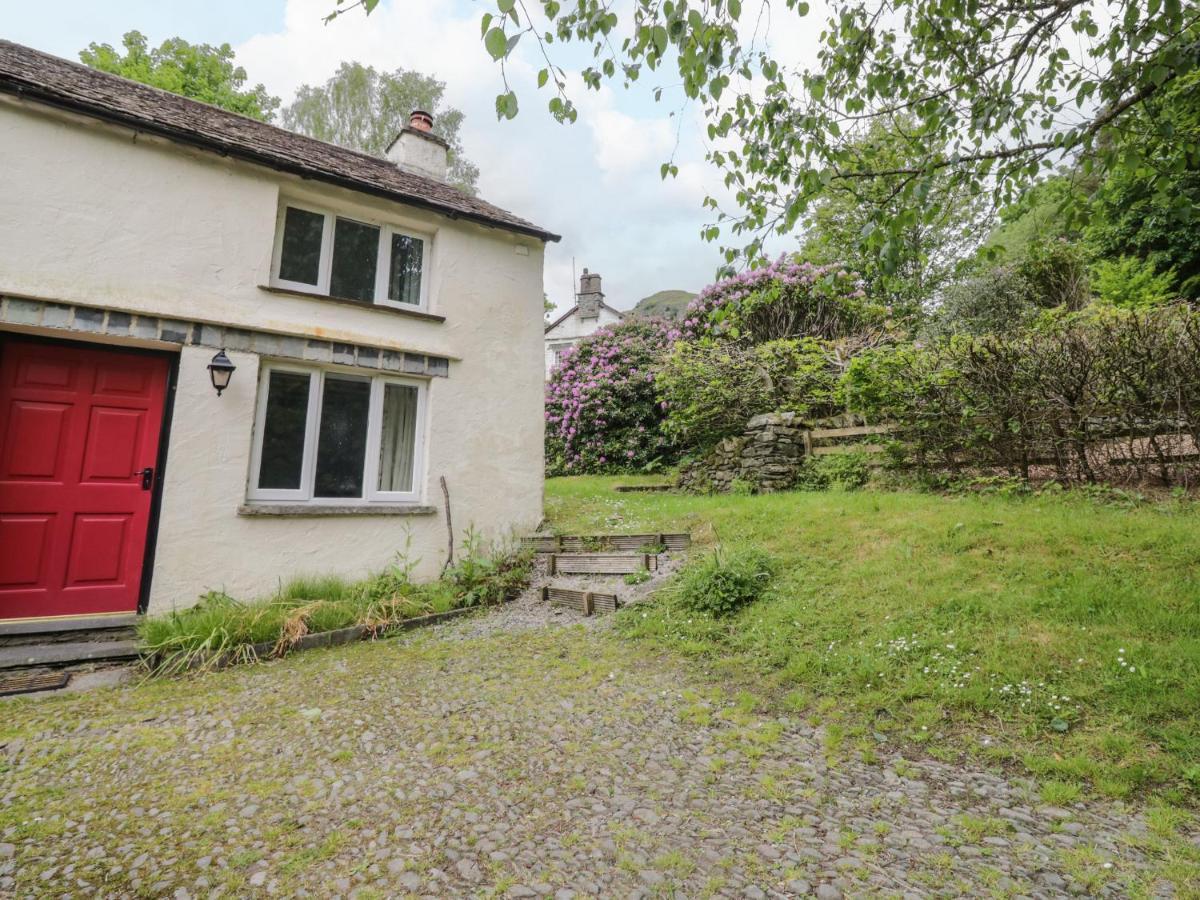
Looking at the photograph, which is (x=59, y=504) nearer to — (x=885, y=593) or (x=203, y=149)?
(x=203, y=149)

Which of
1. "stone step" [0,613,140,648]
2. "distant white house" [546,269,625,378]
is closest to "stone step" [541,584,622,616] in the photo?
"stone step" [0,613,140,648]

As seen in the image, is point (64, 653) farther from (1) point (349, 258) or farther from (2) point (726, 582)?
(2) point (726, 582)

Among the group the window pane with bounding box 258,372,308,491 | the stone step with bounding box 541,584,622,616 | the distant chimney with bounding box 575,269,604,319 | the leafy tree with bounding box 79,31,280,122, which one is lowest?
the stone step with bounding box 541,584,622,616

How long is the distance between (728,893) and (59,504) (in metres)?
6.50

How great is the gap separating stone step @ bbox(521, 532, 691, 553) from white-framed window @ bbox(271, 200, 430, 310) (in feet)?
11.5

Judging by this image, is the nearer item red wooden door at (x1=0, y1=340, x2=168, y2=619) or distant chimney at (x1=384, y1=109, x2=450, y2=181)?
red wooden door at (x1=0, y1=340, x2=168, y2=619)

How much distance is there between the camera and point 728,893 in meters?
2.07

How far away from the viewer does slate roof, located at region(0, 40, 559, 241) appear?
17.6ft

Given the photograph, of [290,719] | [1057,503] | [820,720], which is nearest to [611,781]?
[820,720]

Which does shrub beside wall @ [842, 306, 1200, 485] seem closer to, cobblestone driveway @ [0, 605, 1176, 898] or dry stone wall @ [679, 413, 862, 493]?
dry stone wall @ [679, 413, 862, 493]

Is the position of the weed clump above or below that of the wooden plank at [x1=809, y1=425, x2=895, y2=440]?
below

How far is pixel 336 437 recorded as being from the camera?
21.7ft

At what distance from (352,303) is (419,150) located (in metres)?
4.25

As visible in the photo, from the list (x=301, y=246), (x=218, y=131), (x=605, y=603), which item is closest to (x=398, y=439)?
(x=301, y=246)
